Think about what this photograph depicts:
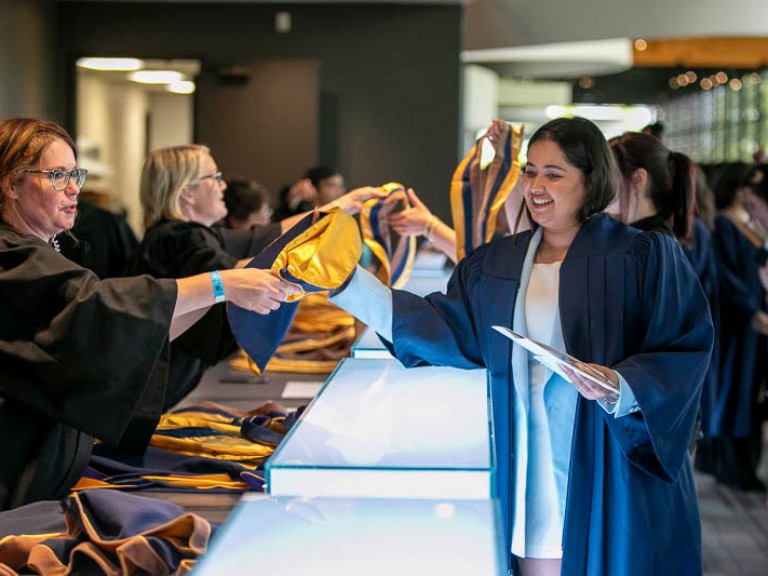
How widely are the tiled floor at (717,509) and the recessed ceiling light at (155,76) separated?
9.96 m

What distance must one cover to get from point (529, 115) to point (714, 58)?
4.90 metres

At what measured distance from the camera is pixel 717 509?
5832 mm

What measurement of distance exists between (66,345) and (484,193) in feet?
6.43

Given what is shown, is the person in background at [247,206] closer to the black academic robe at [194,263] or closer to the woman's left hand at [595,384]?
the black academic robe at [194,263]

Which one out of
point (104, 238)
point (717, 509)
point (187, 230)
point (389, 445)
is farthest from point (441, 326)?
point (717, 509)

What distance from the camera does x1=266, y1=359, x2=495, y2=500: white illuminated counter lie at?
65.9 inches

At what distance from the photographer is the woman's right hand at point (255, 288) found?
284 cm

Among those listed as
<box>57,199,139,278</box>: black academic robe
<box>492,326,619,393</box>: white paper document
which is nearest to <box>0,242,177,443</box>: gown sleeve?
<box>492,326,619,393</box>: white paper document

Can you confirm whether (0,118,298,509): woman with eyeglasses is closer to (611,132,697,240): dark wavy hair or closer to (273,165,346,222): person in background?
(611,132,697,240): dark wavy hair

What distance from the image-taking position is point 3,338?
8.34 ft

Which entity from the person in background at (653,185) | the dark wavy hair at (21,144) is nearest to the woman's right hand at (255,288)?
the dark wavy hair at (21,144)

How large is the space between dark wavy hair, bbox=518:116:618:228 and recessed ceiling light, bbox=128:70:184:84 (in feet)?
40.3

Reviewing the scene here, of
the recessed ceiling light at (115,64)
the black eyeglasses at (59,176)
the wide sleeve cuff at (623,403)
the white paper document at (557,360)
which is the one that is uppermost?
the recessed ceiling light at (115,64)

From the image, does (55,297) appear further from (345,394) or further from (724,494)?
(724,494)
